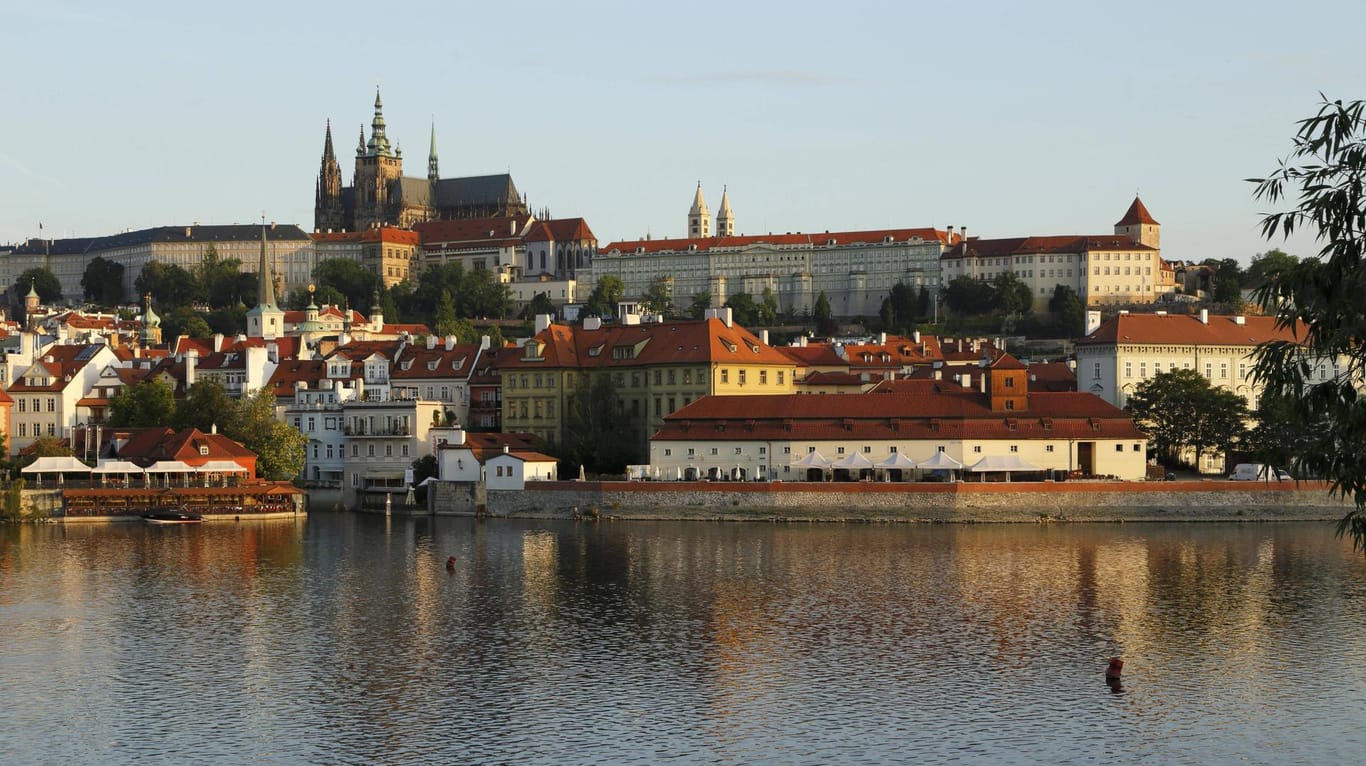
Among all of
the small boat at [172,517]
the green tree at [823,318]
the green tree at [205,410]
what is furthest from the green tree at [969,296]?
the small boat at [172,517]

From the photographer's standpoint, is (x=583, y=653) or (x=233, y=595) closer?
(x=583, y=653)

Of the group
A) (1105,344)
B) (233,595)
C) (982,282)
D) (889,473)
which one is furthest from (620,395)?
(982,282)

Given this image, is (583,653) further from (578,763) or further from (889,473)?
(889,473)

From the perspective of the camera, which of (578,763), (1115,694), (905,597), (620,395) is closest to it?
(578,763)

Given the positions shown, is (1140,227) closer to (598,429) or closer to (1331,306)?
(598,429)

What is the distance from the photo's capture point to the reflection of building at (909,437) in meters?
76.0

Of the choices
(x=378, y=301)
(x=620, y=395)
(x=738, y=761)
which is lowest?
(x=738, y=761)

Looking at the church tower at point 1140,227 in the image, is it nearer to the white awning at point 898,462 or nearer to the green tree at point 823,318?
the green tree at point 823,318

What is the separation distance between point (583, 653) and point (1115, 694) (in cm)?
1176

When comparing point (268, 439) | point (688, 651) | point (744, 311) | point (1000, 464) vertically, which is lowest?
point (688, 651)

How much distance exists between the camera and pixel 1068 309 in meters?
174

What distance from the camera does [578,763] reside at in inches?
1211

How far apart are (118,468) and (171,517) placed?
14.6 feet

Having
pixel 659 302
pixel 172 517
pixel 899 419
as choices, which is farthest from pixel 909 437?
pixel 659 302
